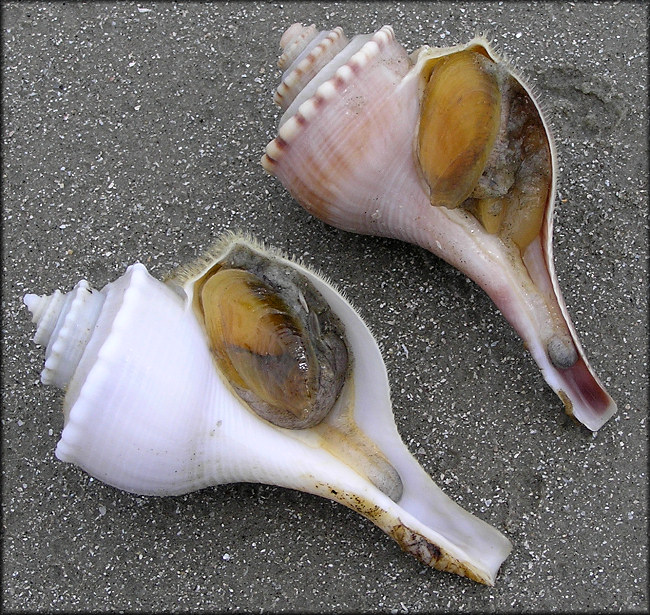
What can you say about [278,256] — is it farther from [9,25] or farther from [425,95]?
[9,25]

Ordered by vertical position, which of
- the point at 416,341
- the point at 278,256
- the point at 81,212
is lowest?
the point at 416,341

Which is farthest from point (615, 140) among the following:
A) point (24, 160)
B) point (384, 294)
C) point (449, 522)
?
point (24, 160)

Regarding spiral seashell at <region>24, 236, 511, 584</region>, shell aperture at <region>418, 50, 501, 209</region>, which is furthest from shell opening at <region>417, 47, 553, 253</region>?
spiral seashell at <region>24, 236, 511, 584</region>

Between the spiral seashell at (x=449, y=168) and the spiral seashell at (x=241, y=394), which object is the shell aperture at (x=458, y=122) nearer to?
the spiral seashell at (x=449, y=168)

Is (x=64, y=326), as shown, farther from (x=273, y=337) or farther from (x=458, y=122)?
(x=458, y=122)

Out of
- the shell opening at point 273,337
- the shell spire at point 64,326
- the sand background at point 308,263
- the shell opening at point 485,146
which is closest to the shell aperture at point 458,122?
the shell opening at point 485,146

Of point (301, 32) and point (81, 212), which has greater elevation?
point (301, 32)

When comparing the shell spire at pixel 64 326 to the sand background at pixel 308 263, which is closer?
the shell spire at pixel 64 326
